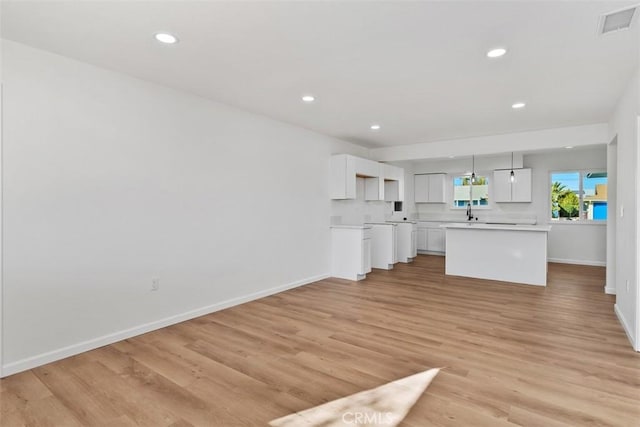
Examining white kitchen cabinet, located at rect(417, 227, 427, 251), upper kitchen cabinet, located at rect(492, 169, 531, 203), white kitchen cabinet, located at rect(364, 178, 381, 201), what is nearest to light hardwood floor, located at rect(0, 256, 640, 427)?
white kitchen cabinet, located at rect(364, 178, 381, 201)

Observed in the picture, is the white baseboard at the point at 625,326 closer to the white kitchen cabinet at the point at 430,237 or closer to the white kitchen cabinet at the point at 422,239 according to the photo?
the white kitchen cabinet at the point at 430,237

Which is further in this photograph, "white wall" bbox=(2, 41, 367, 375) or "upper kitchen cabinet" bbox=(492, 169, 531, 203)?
"upper kitchen cabinet" bbox=(492, 169, 531, 203)

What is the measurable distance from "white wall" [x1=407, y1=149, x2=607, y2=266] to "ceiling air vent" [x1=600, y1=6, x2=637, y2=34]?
18.6ft

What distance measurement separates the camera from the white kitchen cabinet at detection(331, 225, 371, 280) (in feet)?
18.9

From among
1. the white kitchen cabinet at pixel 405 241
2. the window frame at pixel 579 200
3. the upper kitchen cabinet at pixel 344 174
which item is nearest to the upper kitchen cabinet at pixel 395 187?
the white kitchen cabinet at pixel 405 241

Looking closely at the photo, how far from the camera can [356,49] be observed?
2.74 meters

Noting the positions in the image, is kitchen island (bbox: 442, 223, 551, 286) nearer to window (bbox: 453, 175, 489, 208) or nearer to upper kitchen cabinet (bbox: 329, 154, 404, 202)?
upper kitchen cabinet (bbox: 329, 154, 404, 202)

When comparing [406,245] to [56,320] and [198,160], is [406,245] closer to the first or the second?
[198,160]

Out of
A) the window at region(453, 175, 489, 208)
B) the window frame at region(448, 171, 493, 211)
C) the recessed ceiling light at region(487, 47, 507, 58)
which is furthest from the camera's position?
the window at region(453, 175, 489, 208)

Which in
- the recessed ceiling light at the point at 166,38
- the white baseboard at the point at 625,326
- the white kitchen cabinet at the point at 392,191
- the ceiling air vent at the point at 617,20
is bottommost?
the white baseboard at the point at 625,326

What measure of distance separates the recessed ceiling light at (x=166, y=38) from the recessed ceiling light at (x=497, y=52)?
250 cm

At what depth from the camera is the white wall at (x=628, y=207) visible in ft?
9.82

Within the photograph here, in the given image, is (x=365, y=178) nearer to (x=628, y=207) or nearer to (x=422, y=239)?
(x=422, y=239)

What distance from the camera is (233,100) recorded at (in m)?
4.04
